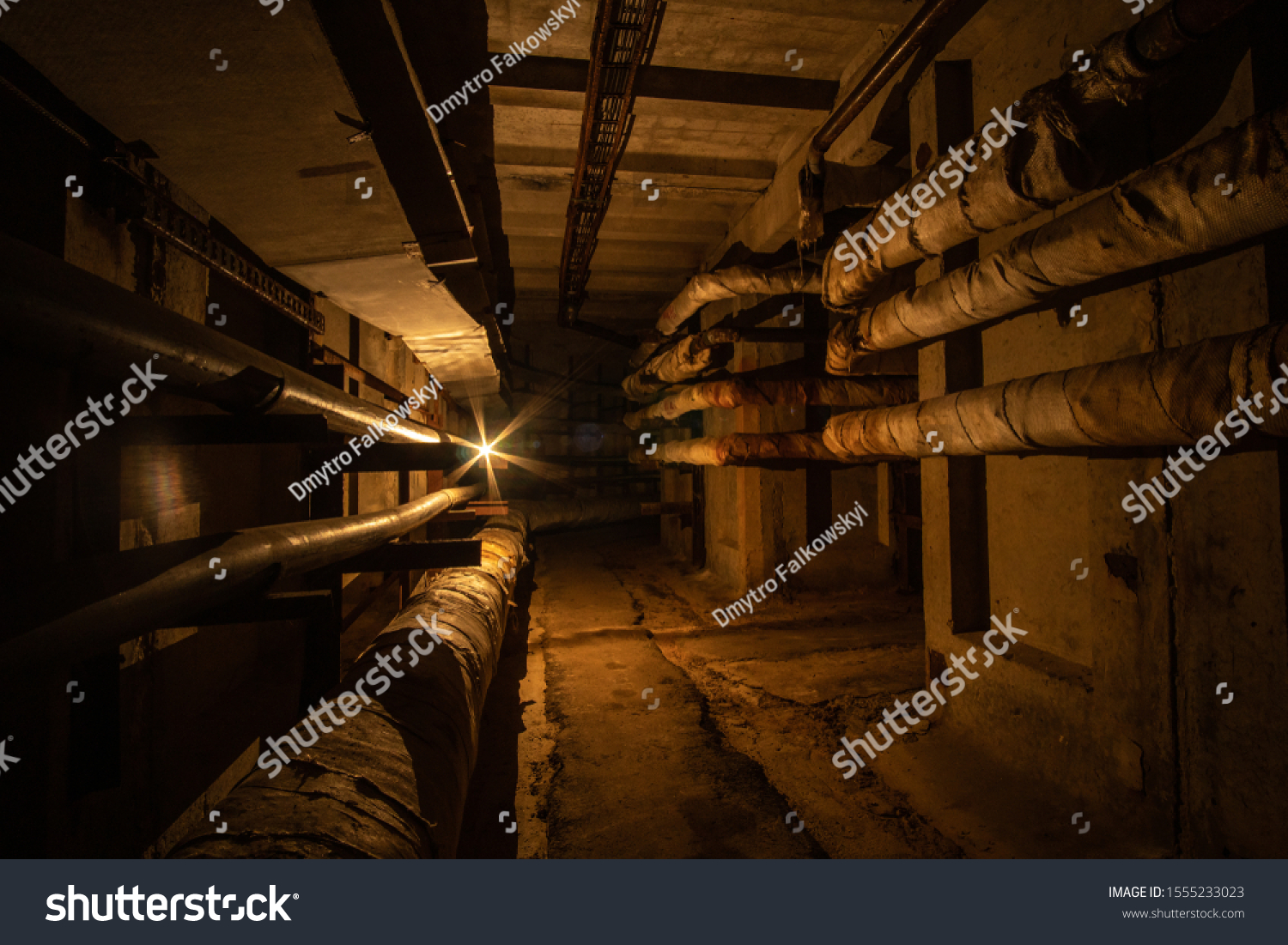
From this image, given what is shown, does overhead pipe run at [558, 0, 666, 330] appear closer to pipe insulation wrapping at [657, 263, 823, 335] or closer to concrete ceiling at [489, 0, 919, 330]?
concrete ceiling at [489, 0, 919, 330]

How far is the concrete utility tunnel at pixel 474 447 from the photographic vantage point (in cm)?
176

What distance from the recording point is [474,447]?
4211mm

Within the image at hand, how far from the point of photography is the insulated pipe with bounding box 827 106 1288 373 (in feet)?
5.72

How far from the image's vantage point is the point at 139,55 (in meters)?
1.71

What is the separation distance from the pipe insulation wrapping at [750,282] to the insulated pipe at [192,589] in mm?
4568

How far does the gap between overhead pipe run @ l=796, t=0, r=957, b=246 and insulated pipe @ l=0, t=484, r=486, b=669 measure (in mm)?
3549

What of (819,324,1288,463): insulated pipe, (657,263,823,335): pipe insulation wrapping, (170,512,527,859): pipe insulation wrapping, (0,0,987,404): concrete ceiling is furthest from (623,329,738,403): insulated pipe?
(170,512,527,859): pipe insulation wrapping

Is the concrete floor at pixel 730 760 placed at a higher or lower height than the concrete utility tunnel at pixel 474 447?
lower

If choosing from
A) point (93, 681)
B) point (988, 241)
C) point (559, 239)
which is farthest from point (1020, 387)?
point (559, 239)

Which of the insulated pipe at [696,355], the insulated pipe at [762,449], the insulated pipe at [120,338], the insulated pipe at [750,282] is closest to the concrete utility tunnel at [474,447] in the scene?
the insulated pipe at [120,338]

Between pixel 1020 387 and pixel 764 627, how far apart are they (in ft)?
13.3

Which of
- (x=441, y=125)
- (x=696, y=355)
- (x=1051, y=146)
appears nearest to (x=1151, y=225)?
(x=1051, y=146)

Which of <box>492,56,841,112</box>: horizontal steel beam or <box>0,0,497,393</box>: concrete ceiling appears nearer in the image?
<box>0,0,497,393</box>: concrete ceiling

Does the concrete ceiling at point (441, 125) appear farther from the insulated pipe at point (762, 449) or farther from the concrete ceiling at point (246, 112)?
the insulated pipe at point (762, 449)
